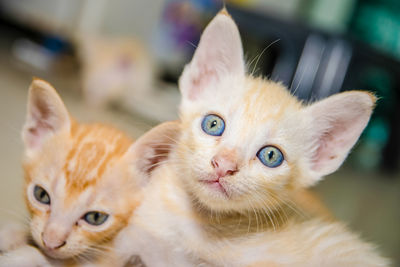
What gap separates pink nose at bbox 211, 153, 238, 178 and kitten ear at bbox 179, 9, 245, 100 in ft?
0.56

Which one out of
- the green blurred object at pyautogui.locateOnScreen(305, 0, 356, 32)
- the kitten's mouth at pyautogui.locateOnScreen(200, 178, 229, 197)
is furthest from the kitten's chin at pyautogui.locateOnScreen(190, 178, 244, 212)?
the green blurred object at pyautogui.locateOnScreen(305, 0, 356, 32)

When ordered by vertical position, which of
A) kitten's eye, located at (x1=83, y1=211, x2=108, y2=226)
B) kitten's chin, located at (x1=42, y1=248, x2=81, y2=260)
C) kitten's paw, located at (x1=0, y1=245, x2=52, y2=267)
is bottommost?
kitten's paw, located at (x1=0, y1=245, x2=52, y2=267)

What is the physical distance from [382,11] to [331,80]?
2.61m

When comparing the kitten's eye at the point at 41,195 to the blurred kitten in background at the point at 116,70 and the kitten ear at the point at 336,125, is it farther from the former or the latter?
the blurred kitten in background at the point at 116,70

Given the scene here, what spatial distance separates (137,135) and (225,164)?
0.20m

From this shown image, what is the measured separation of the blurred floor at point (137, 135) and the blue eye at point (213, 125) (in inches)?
4.5

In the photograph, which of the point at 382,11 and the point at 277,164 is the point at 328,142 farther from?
the point at 382,11

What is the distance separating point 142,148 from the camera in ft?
2.47

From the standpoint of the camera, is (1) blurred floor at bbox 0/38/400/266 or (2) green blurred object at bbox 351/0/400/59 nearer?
(1) blurred floor at bbox 0/38/400/266

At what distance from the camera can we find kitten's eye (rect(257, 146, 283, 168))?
71cm

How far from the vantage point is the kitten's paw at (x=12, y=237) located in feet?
2.41

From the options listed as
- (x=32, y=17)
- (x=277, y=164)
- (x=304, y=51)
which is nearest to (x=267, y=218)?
(x=277, y=164)

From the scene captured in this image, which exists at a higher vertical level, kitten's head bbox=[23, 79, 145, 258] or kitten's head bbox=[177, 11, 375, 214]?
kitten's head bbox=[177, 11, 375, 214]

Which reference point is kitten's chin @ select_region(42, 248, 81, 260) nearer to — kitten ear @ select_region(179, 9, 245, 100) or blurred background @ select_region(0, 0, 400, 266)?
blurred background @ select_region(0, 0, 400, 266)
